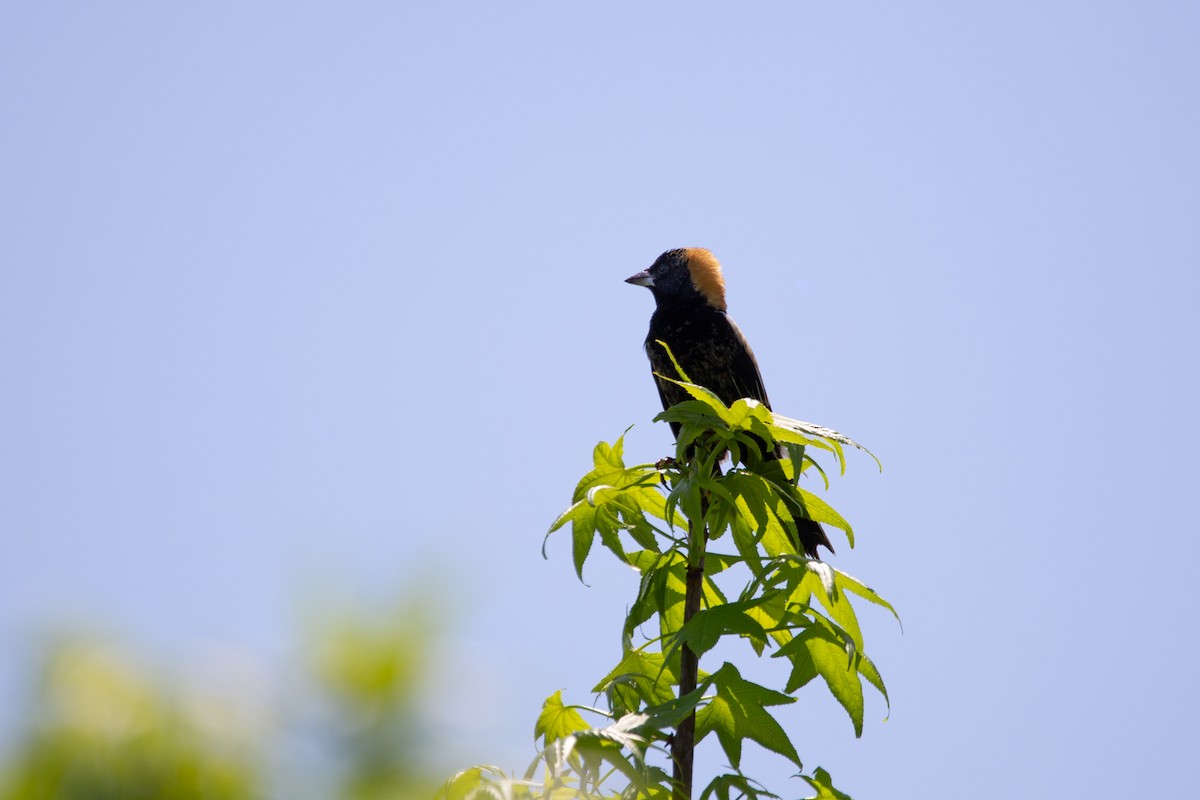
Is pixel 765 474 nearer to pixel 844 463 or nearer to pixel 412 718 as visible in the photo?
pixel 844 463

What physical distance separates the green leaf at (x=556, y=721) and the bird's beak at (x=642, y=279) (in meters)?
4.68

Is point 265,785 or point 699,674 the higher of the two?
point 699,674

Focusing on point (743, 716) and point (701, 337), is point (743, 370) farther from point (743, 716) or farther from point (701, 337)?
point (743, 716)

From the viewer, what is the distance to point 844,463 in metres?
2.68

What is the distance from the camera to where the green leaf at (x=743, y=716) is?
7.94ft

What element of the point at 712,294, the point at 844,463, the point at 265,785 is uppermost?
the point at 712,294

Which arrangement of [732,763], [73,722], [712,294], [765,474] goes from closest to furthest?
[73,722]
[732,763]
[765,474]
[712,294]

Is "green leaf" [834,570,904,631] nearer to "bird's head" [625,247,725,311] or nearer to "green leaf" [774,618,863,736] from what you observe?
"green leaf" [774,618,863,736]

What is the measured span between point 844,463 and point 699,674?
58 centimetres

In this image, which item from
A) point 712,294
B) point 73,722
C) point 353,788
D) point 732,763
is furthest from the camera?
point 712,294

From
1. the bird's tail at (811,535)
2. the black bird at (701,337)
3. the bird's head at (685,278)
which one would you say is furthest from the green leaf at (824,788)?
the bird's head at (685,278)

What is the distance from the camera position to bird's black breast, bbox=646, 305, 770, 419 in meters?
6.36

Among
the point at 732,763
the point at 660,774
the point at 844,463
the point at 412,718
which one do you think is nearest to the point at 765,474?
the point at 844,463

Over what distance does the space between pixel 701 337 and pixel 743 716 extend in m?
4.11
